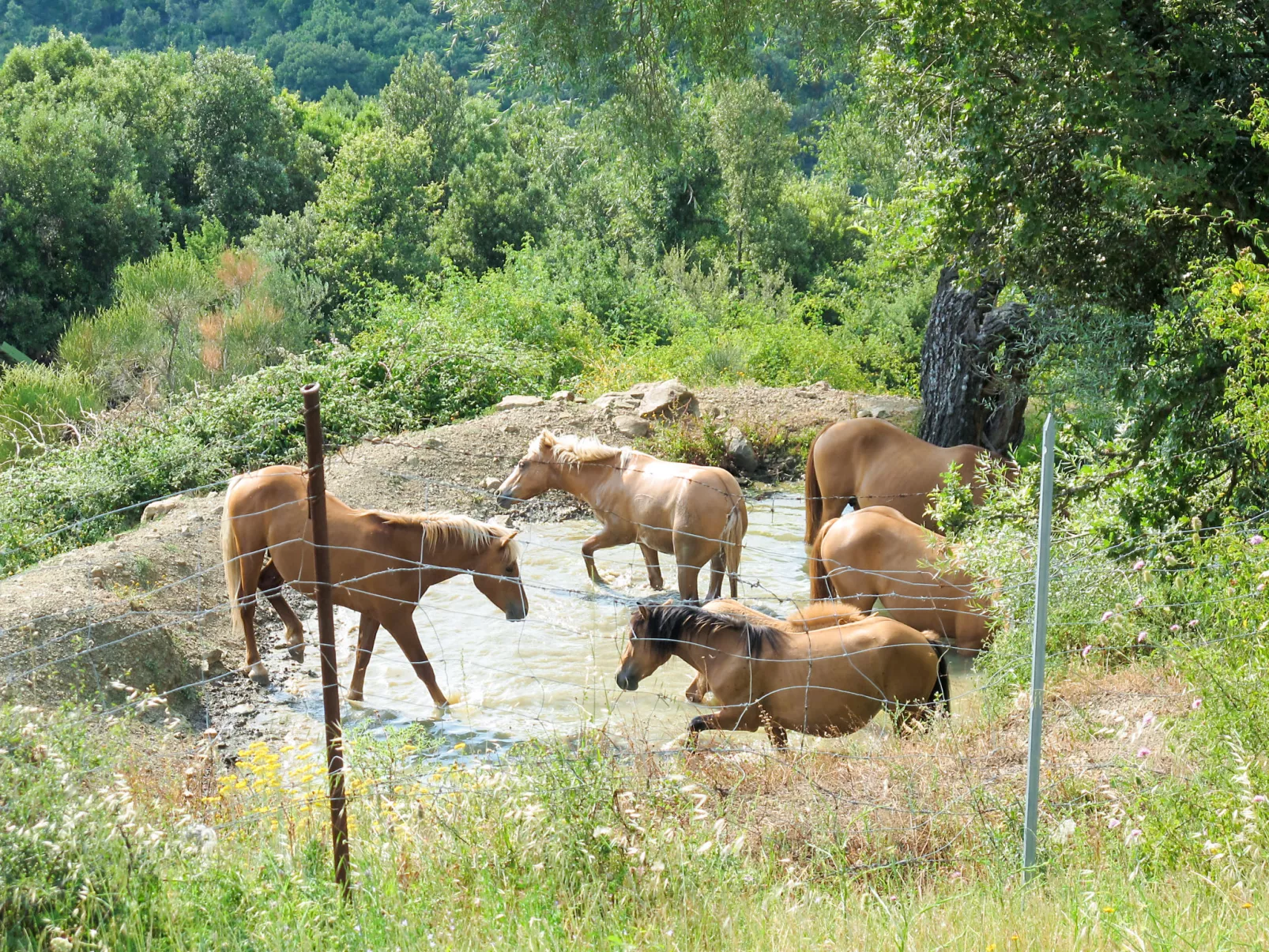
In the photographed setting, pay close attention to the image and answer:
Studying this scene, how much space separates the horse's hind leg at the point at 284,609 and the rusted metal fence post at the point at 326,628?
4196 millimetres

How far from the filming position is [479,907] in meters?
3.32

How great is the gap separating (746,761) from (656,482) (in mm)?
4429

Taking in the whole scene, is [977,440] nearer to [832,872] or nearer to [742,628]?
[742,628]

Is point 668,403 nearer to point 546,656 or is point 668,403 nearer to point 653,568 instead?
point 653,568

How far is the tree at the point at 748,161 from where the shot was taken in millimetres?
26172

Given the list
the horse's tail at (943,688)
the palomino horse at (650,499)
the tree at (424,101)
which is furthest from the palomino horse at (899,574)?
the tree at (424,101)

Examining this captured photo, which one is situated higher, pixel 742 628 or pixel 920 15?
pixel 920 15

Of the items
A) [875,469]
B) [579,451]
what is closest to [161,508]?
[579,451]

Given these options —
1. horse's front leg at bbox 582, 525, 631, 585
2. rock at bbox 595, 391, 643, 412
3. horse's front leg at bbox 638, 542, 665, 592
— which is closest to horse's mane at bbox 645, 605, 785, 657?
horse's front leg at bbox 582, 525, 631, 585

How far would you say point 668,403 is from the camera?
13.2 metres

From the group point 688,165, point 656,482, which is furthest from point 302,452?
point 688,165

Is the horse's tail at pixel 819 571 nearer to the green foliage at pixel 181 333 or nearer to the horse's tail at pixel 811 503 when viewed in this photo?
the horse's tail at pixel 811 503

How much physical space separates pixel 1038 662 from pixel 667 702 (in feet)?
12.2

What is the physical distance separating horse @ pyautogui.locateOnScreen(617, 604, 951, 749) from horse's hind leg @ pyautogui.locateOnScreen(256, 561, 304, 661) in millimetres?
3327
